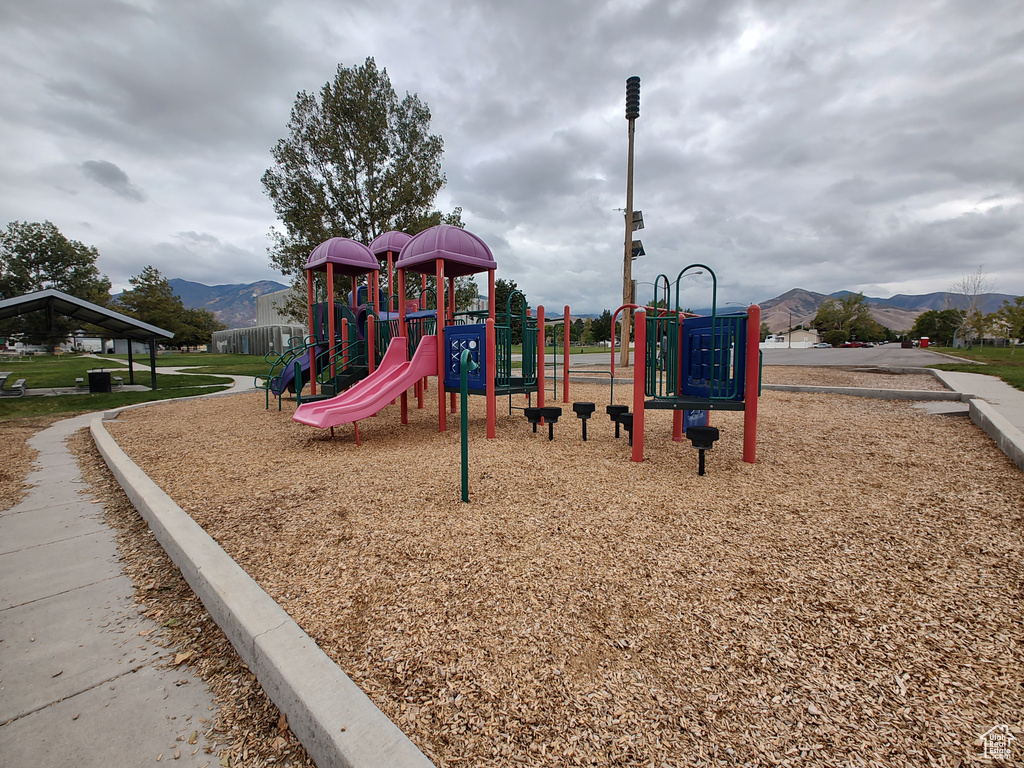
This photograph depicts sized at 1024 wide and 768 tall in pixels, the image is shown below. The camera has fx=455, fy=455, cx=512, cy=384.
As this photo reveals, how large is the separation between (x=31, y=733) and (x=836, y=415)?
31.4 ft

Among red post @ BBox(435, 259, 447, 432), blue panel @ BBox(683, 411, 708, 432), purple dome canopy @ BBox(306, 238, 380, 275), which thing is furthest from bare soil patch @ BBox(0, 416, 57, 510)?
blue panel @ BBox(683, 411, 708, 432)

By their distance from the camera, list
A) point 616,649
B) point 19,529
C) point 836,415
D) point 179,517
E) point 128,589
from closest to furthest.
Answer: point 616,649 → point 128,589 → point 179,517 → point 19,529 → point 836,415

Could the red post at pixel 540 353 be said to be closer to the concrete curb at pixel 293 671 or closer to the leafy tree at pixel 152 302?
the concrete curb at pixel 293 671

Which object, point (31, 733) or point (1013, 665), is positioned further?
point (1013, 665)

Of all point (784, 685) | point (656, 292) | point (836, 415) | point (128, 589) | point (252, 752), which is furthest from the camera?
point (836, 415)

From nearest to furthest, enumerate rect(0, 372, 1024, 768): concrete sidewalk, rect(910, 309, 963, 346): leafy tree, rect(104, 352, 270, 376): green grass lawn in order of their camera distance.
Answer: rect(0, 372, 1024, 768): concrete sidewalk < rect(104, 352, 270, 376): green grass lawn < rect(910, 309, 963, 346): leafy tree

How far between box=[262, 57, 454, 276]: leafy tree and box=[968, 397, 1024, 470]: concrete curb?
1660 cm

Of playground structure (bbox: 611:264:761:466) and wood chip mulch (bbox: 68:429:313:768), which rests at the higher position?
playground structure (bbox: 611:264:761:466)

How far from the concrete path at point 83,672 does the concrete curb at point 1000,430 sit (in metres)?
7.02

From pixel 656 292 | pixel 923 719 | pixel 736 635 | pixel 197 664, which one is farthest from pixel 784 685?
pixel 656 292

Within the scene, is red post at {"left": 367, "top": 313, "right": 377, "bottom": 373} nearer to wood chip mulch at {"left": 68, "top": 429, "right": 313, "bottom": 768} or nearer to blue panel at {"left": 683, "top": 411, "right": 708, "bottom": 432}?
wood chip mulch at {"left": 68, "top": 429, "right": 313, "bottom": 768}

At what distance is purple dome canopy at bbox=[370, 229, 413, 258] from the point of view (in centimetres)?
1093

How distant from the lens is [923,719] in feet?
5.51

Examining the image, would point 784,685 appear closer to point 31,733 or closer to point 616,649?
point 616,649
